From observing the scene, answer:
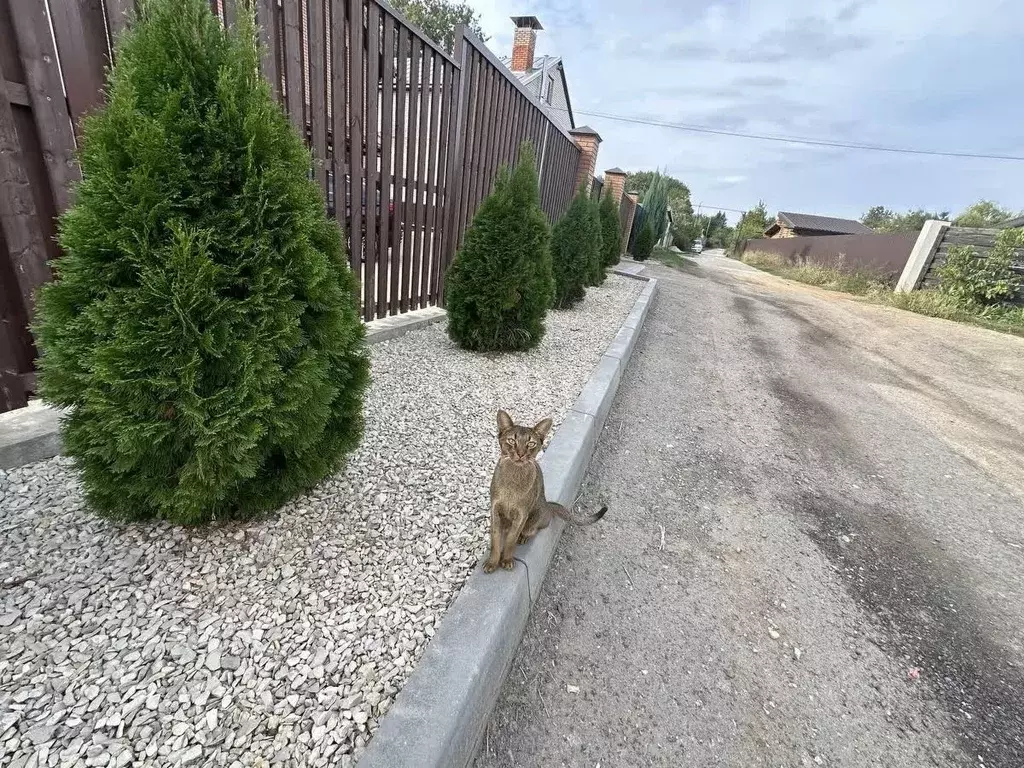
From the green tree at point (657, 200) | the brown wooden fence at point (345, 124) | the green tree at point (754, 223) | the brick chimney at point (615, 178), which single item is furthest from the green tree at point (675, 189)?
the brown wooden fence at point (345, 124)

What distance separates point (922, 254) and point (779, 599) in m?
16.3

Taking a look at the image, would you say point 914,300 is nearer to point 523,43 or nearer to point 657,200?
point 657,200

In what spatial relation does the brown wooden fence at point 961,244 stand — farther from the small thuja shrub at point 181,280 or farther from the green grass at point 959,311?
the small thuja shrub at point 181,280

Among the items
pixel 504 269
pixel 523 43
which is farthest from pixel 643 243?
pixel 504 269

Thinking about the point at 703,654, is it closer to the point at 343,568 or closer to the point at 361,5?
the point at 343,568

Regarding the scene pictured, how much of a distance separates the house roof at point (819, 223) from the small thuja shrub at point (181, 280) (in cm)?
5527

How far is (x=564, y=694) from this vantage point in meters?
1.73

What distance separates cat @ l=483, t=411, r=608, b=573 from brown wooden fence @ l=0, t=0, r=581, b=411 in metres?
1.65

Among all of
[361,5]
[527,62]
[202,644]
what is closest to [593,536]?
[202,644]

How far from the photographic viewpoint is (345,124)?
13.0 feet

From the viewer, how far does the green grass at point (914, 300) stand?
1071cm

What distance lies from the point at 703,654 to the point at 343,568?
61.9 inches

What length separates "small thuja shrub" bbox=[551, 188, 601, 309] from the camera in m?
7.53

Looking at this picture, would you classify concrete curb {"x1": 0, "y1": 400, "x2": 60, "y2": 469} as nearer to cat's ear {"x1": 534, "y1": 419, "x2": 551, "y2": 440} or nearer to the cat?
the cat
